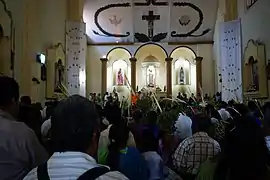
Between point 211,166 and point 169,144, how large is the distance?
6.07ft

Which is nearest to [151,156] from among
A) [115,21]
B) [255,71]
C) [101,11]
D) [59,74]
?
[255,71]

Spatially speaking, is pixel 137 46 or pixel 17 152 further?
pixel 137 46

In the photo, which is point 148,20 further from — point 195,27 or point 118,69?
point 118,69

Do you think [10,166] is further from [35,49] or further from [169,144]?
[35,49]

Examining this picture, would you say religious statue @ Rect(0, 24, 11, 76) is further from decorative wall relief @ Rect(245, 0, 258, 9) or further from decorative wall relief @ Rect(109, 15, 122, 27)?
decorative wall relief @ Rect(109, 15, 122, 27)

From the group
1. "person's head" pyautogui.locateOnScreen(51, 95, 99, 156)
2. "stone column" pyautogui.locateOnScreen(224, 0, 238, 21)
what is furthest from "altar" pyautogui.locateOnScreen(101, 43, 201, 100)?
"person's head" pyautogui.locateOnScreen(51, 95, 99, 156)

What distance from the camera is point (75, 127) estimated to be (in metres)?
1.54

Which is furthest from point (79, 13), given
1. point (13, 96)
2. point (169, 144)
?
point (13, 96)

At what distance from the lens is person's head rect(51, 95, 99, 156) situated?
1.52 metres

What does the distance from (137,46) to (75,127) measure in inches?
753

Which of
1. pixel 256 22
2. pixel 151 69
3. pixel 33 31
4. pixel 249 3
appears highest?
pixel 249 3

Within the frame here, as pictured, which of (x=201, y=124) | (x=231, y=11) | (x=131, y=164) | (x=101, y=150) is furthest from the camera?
(x=231, y=11)

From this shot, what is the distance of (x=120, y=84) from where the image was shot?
2075cm

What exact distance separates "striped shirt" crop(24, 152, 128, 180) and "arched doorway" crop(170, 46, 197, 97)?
1901 cm
